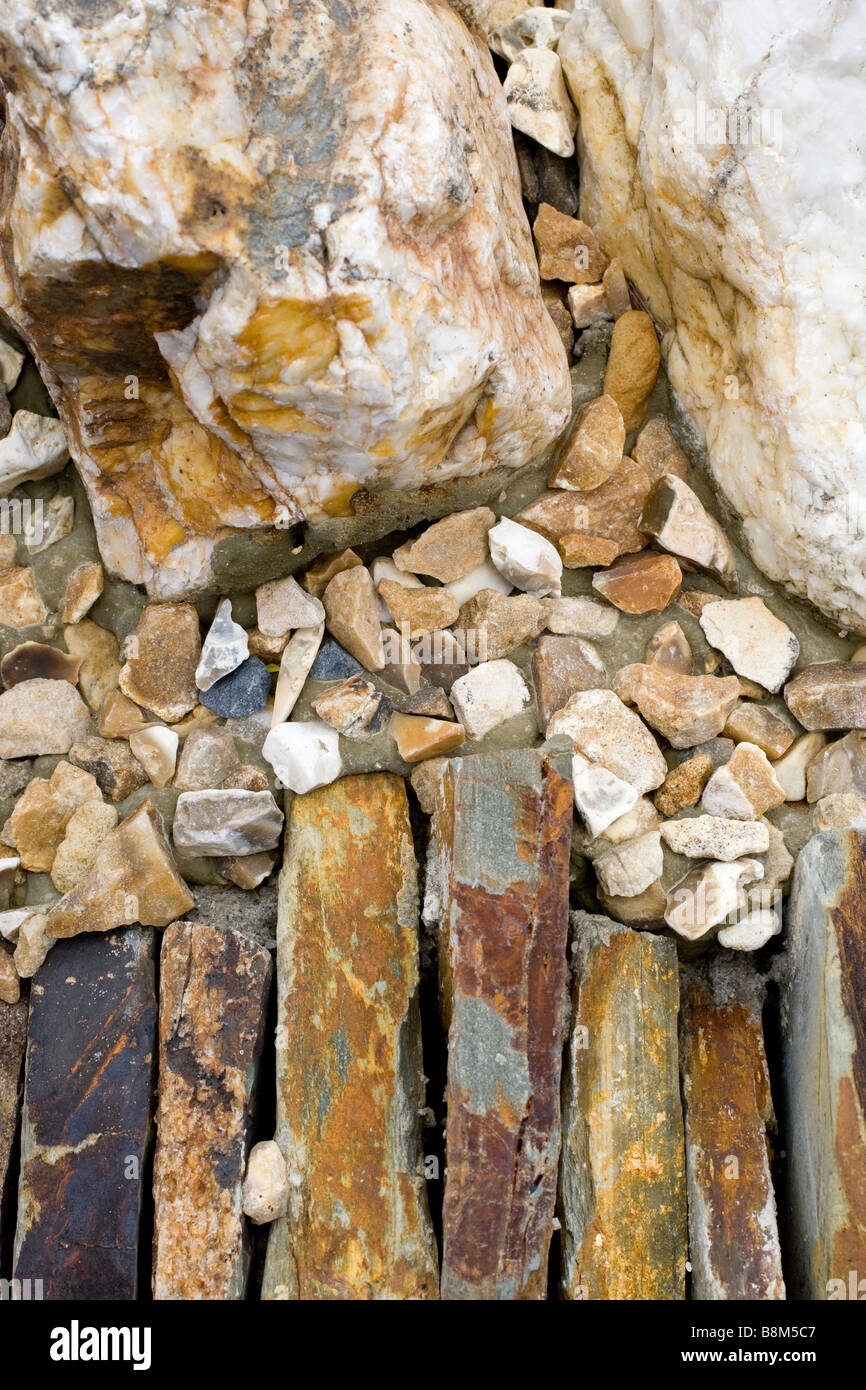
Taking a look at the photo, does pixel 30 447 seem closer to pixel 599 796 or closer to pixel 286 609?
pixel 286 609

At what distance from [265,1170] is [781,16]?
3082 mm

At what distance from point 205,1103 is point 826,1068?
1471 mm

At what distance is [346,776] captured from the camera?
2854mm

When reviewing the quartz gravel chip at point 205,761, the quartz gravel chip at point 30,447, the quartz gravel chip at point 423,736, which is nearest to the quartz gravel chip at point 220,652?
the quartz gravel chip at point 205,761

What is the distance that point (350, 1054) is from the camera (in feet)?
8.46

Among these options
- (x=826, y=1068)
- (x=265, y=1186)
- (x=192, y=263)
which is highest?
(x=192, y=263)

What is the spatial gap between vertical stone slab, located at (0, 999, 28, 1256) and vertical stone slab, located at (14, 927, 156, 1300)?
0.07 m

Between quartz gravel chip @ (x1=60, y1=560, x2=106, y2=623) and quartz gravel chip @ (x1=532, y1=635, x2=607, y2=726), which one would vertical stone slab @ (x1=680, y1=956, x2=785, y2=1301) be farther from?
quartz gravel chip @ (x1=60, y1=560, x2=106, y2=623)

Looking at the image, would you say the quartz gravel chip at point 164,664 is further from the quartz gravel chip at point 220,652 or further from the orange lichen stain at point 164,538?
the orange lichen stain at point 164,538

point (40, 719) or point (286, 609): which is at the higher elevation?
point (286, 609)

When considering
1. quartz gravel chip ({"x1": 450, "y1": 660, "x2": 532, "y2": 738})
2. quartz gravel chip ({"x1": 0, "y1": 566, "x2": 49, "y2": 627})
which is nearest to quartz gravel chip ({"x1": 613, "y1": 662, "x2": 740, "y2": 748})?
quartz gravel chip ({"x1": 450, "y1": 660, "x2": 532, "y2": 738})

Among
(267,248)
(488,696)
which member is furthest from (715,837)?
(267,248)

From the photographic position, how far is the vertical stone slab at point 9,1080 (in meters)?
2.67

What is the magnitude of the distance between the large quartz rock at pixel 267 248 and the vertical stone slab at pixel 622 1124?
135 centimetres
